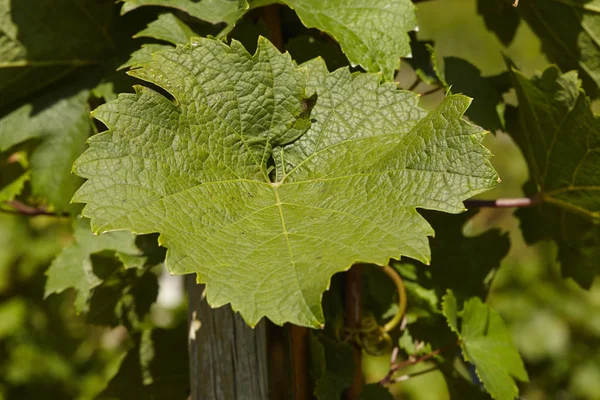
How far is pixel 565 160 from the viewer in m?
1.32

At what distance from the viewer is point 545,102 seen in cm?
128

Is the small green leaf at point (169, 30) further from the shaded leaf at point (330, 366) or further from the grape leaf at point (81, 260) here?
the shaded leaf at point (330, 366)

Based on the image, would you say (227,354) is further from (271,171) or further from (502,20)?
(502,20)

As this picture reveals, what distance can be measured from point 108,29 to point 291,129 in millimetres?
511

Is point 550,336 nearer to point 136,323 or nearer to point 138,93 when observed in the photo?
point 136,323

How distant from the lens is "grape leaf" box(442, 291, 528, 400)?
1235mm

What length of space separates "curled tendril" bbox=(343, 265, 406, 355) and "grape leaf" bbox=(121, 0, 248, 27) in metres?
0.53

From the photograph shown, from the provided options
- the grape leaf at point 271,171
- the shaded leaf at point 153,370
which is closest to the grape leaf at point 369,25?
the grape leaf at point 271,171

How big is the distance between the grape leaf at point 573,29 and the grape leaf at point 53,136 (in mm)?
914

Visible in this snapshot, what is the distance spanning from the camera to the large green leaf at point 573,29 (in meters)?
1.37

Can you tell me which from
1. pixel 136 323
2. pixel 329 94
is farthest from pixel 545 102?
pixel 136 323

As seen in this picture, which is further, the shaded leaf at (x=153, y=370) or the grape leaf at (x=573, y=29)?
the shaded leaf at (x=153, y=370)

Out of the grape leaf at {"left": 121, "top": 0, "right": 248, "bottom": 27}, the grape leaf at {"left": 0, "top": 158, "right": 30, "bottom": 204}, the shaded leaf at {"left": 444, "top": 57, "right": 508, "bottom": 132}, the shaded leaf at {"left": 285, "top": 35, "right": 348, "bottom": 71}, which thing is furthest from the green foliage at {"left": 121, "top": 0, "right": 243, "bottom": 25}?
the grape leaf at {"left": 0, "top": 158, "right": 30, "bottom": 204}

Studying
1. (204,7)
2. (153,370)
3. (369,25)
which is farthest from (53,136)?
(369,25)
